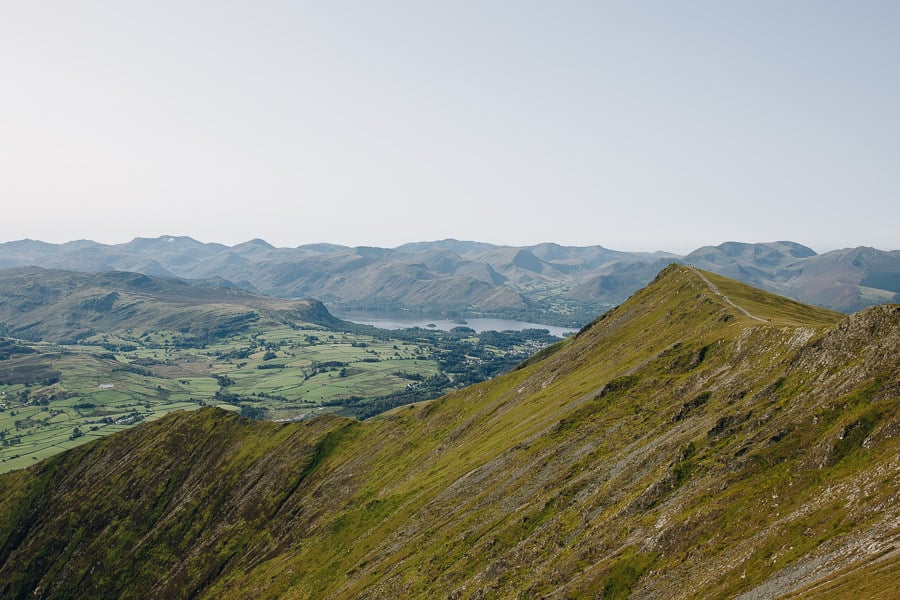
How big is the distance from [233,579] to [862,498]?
140514 millimetres

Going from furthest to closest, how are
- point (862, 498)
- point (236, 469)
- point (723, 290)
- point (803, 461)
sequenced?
point (236, 469)
point (723, 290)
point (803, 461)
point (862, 498)

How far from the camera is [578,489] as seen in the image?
283 feet

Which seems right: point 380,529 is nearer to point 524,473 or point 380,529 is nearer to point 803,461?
point 524,473

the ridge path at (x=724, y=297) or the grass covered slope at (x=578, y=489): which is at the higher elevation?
the ridge path at (x=724, y=297)

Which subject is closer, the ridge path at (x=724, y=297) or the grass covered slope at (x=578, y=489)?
the grass covered slope at (x=578, y=489)

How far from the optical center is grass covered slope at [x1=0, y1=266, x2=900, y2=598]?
58469mm

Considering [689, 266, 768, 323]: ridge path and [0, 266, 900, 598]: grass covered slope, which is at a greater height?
[689, 266, 768, 323]: ridge path

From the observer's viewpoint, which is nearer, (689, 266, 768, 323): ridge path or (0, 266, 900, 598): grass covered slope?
A: (0, 266, 900, 598): grass covered slope

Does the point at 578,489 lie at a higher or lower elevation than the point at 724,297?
lower

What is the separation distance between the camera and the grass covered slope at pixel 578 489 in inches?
2302

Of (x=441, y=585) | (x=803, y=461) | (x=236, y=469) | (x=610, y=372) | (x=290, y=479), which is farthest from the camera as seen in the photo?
(x=236, y=469)

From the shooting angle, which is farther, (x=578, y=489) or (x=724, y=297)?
(x=724, y=297)

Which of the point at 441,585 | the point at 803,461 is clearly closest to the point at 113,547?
the point at 441,585

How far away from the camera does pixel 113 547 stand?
17600cm
